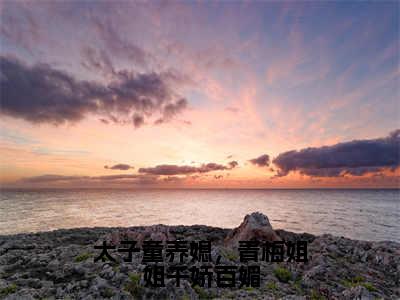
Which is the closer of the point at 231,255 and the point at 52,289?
the point at 52,289

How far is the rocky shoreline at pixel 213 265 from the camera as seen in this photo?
11289 millimetres

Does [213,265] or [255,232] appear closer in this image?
[213,265]

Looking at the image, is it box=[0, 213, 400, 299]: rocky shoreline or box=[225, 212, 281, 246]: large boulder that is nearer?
box=[0, 213, 400, 299]: rocky shoreline

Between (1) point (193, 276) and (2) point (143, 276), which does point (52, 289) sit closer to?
(2) point (143, 276)

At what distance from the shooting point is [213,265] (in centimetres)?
1480

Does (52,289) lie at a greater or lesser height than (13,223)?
greater

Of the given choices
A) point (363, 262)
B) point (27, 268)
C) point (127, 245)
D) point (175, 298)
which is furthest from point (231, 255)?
point (27, 268)

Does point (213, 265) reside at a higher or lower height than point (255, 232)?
lower

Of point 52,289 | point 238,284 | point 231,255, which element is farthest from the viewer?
point 231,255

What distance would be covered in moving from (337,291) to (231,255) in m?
6.13

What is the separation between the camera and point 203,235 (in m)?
24.5

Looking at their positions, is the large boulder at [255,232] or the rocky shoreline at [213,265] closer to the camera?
the rocky shoreline at [213,265]

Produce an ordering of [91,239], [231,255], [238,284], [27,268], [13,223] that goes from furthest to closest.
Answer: [13,223]
[91,239]
[231,255]
[27,268]
[238,284]

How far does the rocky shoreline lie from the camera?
37.0 ft
